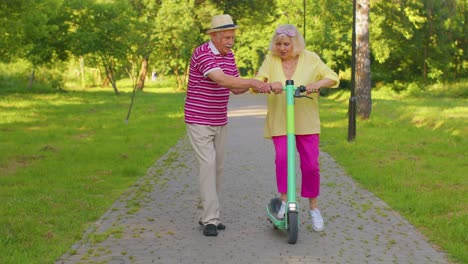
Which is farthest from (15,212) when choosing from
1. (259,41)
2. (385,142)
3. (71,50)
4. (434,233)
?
(259,41)

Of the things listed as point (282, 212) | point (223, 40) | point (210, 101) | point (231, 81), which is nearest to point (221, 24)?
point (223, 40)

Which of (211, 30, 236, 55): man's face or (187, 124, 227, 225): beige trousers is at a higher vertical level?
(211, 30, 236, 55): man's face

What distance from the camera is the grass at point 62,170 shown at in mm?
6262

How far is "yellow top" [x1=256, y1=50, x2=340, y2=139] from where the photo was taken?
6266mm

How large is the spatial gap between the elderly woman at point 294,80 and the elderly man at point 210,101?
1.08ft

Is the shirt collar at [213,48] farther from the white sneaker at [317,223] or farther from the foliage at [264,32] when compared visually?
the foliage at [264,32]

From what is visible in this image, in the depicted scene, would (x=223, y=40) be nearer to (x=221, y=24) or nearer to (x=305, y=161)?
(x=221, y=24)

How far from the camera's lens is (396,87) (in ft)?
168

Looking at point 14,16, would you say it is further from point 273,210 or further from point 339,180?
point 273,210

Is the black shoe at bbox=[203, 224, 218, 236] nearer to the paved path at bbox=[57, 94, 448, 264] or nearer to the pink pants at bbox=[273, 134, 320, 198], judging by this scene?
the paved path at bbox=[57, 94, 448, 264]

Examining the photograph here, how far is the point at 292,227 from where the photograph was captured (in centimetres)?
592

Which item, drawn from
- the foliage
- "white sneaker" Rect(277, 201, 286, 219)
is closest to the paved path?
"white sneaker" Rect(277, 201, 286, 219)

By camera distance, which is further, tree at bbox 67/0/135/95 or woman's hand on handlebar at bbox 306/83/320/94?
tree at bbox 67/0/135/95

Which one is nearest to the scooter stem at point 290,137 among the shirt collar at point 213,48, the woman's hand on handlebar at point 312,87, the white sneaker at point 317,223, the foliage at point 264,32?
the woman's hand on handlebar at point 312,87
